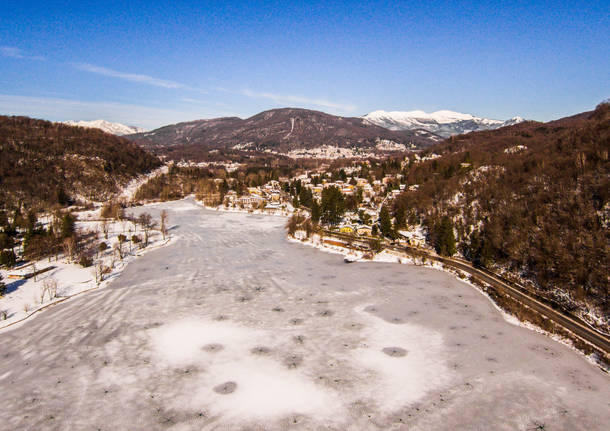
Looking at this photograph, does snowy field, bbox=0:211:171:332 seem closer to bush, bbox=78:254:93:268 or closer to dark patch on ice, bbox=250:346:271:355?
bush, bbox=78:254:93:268

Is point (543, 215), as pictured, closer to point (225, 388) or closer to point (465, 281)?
point (465, 281)

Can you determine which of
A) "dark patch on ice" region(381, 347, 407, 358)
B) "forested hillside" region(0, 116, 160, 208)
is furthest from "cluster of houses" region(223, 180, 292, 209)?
"dark patch on ice" region(381, 347, 407, 358)

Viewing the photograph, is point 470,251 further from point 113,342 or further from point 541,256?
point 113,342

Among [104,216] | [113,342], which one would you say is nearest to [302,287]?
[113,342]

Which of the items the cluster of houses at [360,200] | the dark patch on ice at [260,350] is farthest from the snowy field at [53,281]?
the cluster of houses at [360,200]

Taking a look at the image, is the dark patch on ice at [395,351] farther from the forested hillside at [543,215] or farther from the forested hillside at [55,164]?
the forested hillside at [55,164]

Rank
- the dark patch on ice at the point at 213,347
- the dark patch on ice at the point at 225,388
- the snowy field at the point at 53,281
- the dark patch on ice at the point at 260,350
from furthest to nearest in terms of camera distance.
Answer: the snowy field at the point at 53,281 → the dark patch on ice at the point at 213,347 → the dark patch on ice at the point at 260,350 → the dark patch on ice at the point at 225,388

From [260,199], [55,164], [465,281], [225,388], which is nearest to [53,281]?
[225,388]
